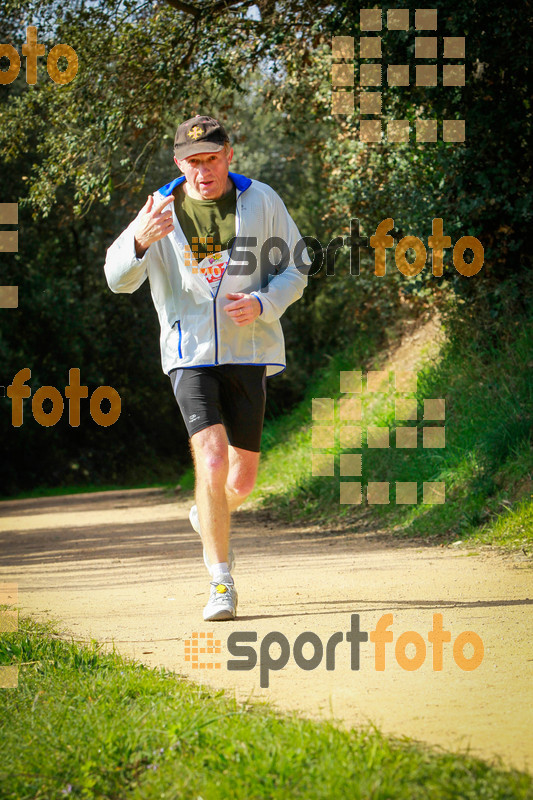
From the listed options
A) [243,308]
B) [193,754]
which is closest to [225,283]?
[243,308]

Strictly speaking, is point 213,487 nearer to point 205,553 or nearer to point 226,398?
point 205,553

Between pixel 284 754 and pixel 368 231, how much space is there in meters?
10.5

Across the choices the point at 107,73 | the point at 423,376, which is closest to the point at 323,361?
the point at 423,376

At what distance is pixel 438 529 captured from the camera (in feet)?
25.4

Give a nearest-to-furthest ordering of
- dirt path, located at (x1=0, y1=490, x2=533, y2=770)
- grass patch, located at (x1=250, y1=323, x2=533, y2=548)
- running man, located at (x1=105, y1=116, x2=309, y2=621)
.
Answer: dirt path, located at (x1=0, y1=490, x2=533, y2=770)
running man, located at (x1=105, y1=116, x2=309, y2=621)
grass patch, located at (x1=250, y1=323, x2=533, y2=548)

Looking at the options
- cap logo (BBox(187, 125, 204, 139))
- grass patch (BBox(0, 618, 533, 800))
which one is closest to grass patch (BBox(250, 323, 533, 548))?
cap logo (BBox(187, 125, 204, 139))

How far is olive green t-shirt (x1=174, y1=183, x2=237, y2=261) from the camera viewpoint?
480 cm

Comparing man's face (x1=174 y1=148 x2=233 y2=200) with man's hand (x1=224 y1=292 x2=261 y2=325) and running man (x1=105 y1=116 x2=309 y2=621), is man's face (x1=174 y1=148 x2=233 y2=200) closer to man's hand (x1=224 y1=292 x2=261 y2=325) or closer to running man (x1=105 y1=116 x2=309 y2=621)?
running man (x1=105 y1=116 x2=309 y2=621)

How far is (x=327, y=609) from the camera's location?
4.61m

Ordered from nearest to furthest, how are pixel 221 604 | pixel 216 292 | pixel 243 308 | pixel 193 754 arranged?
pixel 193 754 → pixel 221 604 → pixel 243 308 → pixel 216 292

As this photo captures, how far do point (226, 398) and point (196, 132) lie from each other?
1.35 m

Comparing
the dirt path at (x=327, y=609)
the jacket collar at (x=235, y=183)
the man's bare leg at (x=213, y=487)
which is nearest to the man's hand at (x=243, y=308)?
the man's bare leg at (x=213, y=487)

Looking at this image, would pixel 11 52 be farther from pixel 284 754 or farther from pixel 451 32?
pixel 284 754

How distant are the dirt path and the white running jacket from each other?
1301 millimetres
